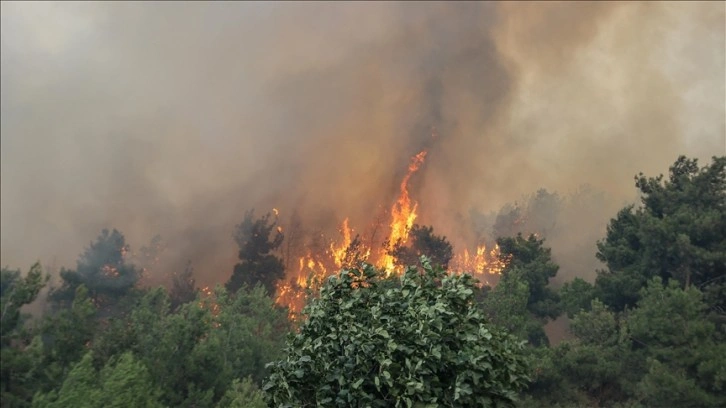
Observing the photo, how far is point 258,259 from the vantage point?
6688 cm

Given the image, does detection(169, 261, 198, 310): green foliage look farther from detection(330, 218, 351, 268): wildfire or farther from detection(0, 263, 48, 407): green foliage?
detection(0, 263, 48, 407): green foliage

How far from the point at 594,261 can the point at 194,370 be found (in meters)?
55.3

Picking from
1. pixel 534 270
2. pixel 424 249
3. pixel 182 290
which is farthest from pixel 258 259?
pixel 534 270

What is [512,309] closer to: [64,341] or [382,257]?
[64,341]

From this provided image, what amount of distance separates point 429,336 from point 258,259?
60710 millimetres

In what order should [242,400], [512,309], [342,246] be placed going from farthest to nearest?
1. [342,246]
2. [512,309]
3. [242,400]

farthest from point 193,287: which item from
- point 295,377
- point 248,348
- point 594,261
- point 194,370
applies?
point 295,377

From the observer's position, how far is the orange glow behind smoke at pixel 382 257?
59650 millimetres

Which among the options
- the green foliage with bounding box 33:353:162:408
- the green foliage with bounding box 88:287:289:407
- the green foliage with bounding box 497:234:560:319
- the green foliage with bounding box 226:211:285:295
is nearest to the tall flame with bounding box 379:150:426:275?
the green foliage with bounding box 226:211:285:295

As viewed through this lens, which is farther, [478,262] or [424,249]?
[478,262]

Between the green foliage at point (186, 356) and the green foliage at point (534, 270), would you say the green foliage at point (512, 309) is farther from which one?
the green foliage at point (186, 356)

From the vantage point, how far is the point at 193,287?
70938 millimetres

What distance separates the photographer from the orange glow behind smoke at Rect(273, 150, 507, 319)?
59650 millimetres

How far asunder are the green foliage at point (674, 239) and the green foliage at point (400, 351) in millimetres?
29441
